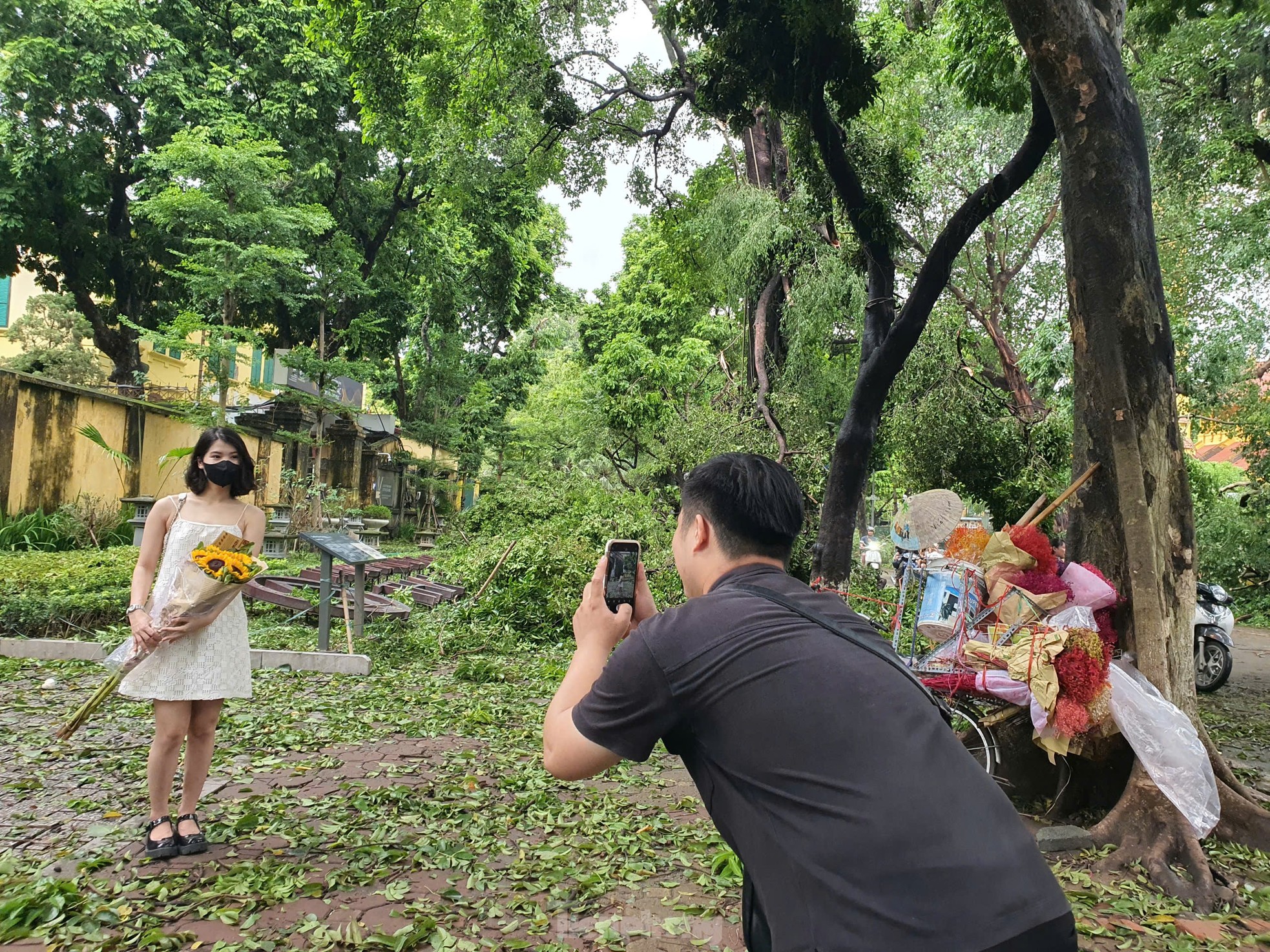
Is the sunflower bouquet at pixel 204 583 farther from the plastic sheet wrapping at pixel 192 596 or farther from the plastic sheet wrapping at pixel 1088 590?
the plastic sheet wrapping at pixel 1088 590

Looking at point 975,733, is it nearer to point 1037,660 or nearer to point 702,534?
point 1037,660

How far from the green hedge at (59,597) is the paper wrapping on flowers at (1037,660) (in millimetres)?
8510

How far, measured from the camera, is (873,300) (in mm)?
9391

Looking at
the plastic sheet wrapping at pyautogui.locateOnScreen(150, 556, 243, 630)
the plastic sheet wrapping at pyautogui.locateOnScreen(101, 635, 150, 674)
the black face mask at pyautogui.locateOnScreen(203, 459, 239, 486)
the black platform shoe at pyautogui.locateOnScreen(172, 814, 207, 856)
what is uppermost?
the black face mask at pyautogui.locateOnScreen(203, 459, 239, 486)

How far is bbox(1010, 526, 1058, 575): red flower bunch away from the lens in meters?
4.56

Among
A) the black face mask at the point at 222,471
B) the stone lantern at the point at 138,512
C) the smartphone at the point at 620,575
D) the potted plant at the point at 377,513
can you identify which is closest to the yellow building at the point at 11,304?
the potted plant at the point at 377,513

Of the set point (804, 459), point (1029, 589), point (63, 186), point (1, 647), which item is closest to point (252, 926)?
point (1029, 589)

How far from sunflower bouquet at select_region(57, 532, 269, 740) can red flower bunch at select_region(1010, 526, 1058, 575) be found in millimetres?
3982

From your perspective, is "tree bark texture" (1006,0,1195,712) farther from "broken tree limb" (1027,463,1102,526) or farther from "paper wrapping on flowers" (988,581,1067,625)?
"paper wrapping on flowers" (988,581,1067,625)

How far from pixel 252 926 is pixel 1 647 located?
6609mm

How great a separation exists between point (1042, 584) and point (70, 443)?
16.5m

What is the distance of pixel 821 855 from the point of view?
4.56ft

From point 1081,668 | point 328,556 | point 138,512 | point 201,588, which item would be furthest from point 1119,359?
point 138,512

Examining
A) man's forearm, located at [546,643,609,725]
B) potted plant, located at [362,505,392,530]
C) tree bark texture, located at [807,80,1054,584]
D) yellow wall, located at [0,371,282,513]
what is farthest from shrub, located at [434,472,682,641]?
potted plant, located at [362,505,392,530]
